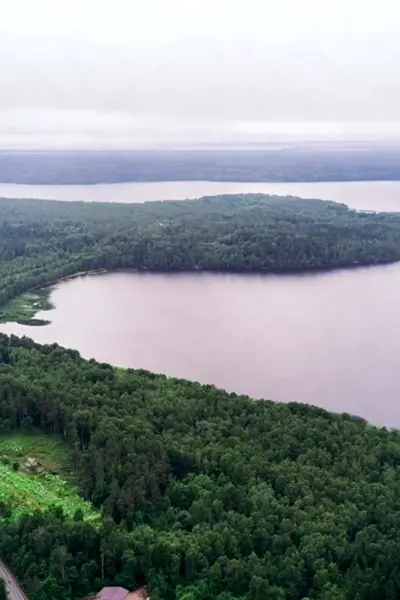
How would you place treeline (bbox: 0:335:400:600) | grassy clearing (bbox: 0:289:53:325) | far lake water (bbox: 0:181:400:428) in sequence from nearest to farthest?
1. treeline (bbox: 0:335:400:600)
2. far lake water (bbox: 0:181:400:428)
3. grassy clearing (bbox: 0:289:53:325)

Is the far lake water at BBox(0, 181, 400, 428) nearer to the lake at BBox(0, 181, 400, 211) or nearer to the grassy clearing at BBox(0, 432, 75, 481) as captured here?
the grassy clearing at BBox(0, 432, 75, 481)

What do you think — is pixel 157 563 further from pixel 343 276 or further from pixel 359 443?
pixel 343 276

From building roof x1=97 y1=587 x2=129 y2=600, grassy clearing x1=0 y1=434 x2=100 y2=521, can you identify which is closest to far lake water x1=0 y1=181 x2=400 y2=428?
grassy clearing x1=0 y1=434 x2=100 y2=521

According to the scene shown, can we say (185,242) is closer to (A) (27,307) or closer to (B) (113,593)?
(A) (27,307)

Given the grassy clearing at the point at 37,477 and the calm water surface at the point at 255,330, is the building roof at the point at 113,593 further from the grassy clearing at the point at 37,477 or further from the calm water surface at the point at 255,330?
the calm water surface at the point at 255,330

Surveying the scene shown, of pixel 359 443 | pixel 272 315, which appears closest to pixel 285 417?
pixel 359 443

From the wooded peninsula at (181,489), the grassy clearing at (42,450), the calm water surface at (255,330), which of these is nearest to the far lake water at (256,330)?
the calm water surface at (255,330)

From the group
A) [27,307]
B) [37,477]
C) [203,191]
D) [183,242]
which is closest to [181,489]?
[37,477]
